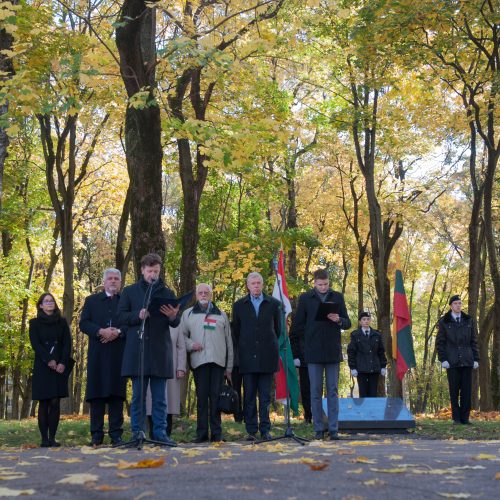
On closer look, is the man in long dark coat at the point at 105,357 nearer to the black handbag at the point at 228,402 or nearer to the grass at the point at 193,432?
the grass at the point at 193,432

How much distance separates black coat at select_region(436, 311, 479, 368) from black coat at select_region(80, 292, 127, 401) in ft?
20.7

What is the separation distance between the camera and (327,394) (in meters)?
11.1

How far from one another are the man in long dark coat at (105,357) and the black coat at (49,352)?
73 cm

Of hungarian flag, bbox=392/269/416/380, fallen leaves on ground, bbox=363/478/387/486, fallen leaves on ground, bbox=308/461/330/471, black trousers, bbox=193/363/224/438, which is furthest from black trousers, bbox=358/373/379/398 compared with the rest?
fallen leaves on ground, bbox=363/478/387/486

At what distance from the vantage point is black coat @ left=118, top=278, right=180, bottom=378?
9633mm

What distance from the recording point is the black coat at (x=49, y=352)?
11141 mm

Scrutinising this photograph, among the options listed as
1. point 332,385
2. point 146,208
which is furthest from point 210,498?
point 146,208

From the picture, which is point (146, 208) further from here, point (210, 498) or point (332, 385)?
point (210, 498)

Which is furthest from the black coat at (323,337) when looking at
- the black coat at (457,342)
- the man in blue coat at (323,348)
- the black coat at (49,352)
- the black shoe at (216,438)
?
the black coat at (457,342)

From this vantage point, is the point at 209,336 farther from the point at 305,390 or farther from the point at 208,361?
the point at 305,390

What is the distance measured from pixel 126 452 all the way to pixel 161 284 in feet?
7.00

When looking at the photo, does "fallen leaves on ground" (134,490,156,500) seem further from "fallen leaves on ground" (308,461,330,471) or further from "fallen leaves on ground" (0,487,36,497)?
"fallen leaves on ground" (308,461,330,471)

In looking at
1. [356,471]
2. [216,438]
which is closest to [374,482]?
[356,471]

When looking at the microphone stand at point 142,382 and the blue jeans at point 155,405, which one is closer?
the microphone stand at point 142,382
